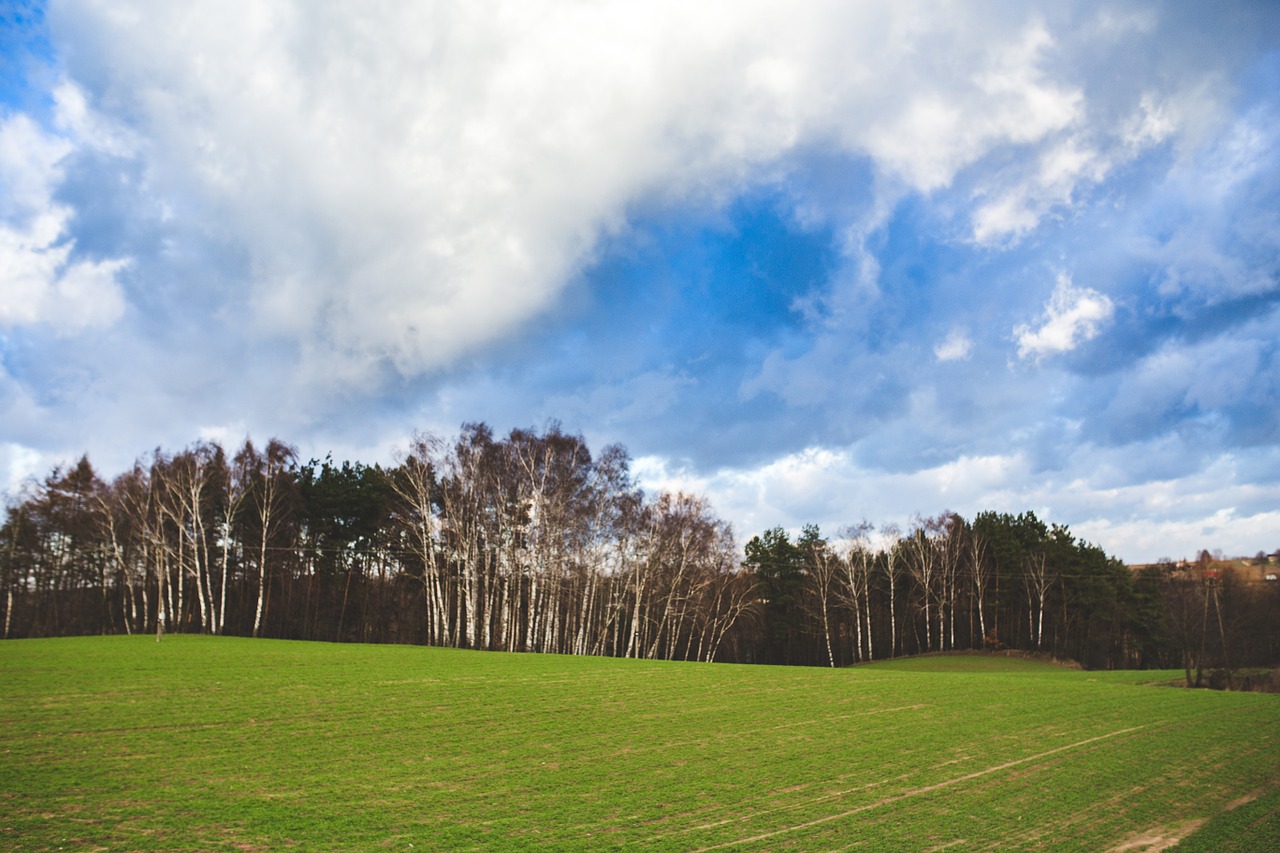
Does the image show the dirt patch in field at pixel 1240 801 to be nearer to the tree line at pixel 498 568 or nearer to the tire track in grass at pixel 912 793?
the tire track in grass at pixel 912 793

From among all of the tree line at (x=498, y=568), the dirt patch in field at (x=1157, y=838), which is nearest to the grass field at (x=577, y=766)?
the dirt patch in field at (x=1157, y=838)

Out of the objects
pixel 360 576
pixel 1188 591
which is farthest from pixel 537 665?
pixel 1188 591

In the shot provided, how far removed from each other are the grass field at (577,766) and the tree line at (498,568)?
25137 millimetres

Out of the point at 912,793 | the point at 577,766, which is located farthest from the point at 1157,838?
the point at 577,766

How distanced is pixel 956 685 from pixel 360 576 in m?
47.1

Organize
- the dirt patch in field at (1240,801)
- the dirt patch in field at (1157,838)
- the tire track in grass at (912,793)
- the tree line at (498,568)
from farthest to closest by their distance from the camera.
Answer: the tree line at (498,568) < the dirt patch in field at (1240,801) < the dirt patch in field at (1157,838) < the tire track in grass at (912,793)

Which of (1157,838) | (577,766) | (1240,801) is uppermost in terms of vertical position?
(577,766)

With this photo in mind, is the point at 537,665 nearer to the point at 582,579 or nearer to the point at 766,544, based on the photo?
the point at 582,579

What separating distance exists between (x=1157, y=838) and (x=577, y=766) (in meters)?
8.93

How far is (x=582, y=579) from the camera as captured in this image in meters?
55.2

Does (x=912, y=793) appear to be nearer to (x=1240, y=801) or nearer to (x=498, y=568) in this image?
(x=1240, y=801)

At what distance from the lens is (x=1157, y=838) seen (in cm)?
1004

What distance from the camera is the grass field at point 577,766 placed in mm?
9180

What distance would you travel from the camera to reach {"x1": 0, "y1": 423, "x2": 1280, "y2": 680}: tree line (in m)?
49.6
